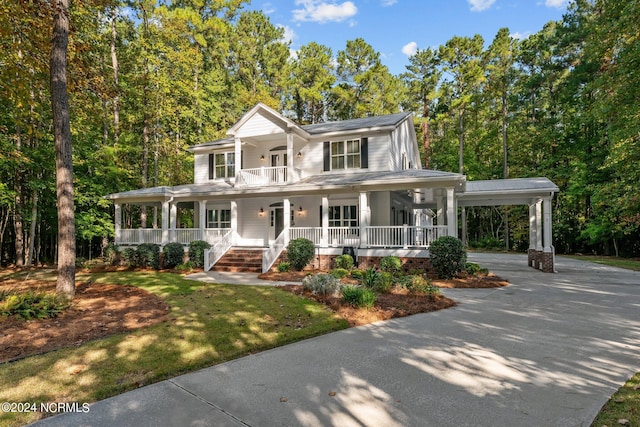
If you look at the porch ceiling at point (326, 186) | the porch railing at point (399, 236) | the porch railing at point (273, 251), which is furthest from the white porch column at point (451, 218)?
the porch railing at point (273, 251)

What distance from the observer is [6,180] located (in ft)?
54.9

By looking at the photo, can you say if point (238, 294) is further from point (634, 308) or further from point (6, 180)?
point (6, 180)

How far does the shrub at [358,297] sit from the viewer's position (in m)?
6.91

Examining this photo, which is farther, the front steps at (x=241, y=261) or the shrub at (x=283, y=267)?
the front steps at (x=241, y=261)

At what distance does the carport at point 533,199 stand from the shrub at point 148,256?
14096 mm

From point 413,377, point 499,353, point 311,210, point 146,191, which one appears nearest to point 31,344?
point 413,377

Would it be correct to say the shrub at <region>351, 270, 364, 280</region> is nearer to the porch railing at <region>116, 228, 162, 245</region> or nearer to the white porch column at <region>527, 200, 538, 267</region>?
the white porch column at <region>527, 200, 538, 267</region>

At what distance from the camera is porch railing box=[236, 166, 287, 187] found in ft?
53.7

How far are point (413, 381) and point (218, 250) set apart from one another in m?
12.5

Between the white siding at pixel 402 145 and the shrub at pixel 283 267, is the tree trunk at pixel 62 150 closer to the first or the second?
the shrub at pixel 283 267

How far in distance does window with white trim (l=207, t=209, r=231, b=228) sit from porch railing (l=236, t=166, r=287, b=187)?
108 inches

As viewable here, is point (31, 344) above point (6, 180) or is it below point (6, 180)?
below

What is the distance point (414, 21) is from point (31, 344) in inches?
653

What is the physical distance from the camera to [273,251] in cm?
1387
